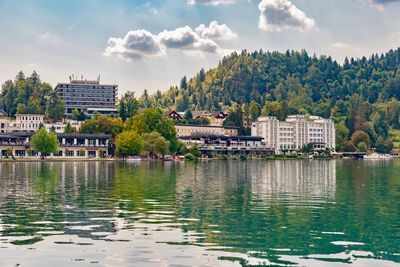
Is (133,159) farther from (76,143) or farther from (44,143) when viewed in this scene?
(76,143)

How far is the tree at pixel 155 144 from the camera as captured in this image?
157 meters

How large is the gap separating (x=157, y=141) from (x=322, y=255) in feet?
446

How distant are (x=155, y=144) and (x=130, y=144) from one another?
6.19 m

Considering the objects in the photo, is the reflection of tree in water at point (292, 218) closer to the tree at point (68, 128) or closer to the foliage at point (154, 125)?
the foliage at point (154, 125)

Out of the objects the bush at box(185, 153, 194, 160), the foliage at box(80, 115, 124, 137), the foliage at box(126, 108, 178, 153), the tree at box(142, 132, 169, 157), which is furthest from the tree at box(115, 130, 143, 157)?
the foliage at box(80, 115, 124, 137)

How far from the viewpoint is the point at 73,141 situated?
172750 mm

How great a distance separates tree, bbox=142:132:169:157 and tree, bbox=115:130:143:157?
1.63 m

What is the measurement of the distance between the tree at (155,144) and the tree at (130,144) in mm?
1630

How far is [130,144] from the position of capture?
512 feet

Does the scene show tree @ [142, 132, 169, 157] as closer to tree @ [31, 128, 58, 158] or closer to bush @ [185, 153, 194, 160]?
bush @ [185, 153, 194, 160]

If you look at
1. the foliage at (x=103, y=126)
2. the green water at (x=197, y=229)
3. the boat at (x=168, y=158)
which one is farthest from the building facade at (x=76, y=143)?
the green water at (x=197, y=229)

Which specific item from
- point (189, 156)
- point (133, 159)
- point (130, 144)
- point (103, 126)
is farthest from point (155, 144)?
point (103, 126)

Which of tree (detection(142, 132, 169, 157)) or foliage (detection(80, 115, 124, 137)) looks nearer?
tree (detection(142, 132, 169, 157))

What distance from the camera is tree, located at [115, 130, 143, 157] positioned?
155750mm
